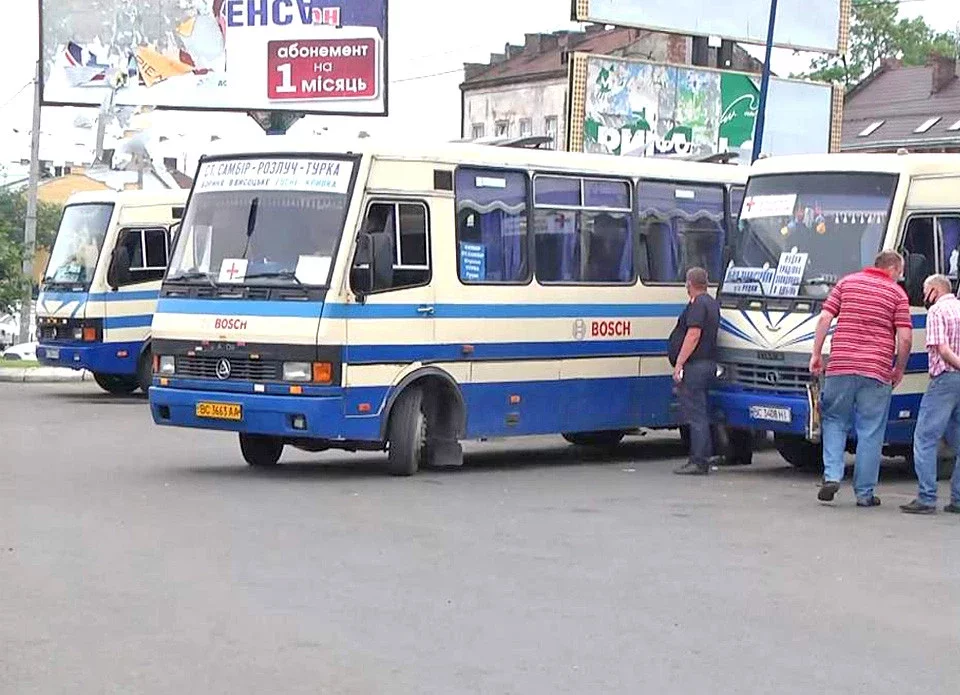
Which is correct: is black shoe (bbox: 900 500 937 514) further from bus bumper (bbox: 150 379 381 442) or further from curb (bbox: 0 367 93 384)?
curb (bbox: 0 367 93 384)

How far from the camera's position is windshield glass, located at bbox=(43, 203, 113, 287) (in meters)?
28.5

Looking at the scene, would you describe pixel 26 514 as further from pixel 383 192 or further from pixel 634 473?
pixel 634 473

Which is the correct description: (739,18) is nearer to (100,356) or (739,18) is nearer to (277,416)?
(100,356)

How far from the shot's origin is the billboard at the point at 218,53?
42719 millimetres

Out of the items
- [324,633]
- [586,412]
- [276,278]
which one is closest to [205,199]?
[276,278]

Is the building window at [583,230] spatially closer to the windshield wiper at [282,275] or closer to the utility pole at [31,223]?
the windshield wiper at [282,275]

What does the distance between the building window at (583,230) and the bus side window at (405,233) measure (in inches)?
62.3

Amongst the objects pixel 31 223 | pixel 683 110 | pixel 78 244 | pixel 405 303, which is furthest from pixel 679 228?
pixel 31 223

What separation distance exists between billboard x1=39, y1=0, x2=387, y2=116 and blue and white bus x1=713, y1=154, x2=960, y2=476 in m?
26.6

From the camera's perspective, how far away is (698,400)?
1730 cm

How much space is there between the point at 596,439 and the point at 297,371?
18.8 ft

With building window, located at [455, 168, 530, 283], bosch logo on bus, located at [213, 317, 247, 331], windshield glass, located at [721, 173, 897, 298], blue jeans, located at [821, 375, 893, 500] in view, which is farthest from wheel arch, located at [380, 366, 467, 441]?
blue jeans, located at [821, 375, 893, 500]

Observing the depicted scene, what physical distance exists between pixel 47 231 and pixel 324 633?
3397 inches

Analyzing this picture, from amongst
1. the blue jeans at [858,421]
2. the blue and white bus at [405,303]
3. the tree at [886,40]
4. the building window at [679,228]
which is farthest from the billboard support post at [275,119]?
the tree at [886,40]
